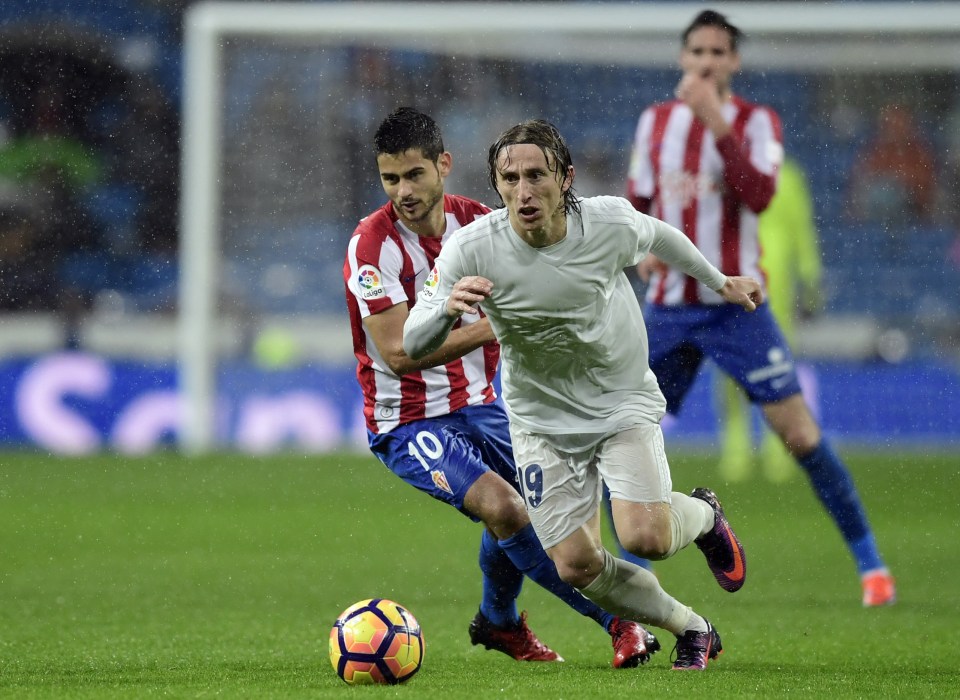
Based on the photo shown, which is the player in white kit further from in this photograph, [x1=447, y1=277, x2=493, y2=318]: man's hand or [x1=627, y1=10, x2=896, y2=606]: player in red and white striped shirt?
[x1=627, y1=10, x2=896, y2=606]: player in red and white striped shirt

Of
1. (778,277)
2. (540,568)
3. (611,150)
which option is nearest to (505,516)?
(540,568)

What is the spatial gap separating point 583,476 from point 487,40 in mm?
8685

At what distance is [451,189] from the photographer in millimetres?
13242

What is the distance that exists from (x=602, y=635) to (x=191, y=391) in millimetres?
7898

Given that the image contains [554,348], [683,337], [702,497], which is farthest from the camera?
[683,337]

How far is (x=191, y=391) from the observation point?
13211mm

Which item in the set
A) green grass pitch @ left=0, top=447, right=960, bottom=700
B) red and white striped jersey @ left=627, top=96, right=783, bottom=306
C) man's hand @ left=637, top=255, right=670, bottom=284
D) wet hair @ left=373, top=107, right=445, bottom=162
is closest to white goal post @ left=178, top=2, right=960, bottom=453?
green grass pitch @ left=0, top=447, right=960, bottom=700

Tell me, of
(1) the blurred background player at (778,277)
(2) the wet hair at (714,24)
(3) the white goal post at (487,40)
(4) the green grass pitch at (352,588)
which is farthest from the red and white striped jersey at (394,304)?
(3) the white goal post at (487,40)

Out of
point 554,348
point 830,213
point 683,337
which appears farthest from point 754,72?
point 554,348

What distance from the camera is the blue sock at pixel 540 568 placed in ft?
16.6

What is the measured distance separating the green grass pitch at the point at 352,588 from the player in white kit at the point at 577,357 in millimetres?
388

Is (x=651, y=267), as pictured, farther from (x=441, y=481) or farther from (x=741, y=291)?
(x=441, y=481)

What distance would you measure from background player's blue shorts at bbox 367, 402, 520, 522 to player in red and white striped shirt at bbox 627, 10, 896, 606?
1.23 metres

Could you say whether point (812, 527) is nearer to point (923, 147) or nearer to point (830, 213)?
point (830, 213)
